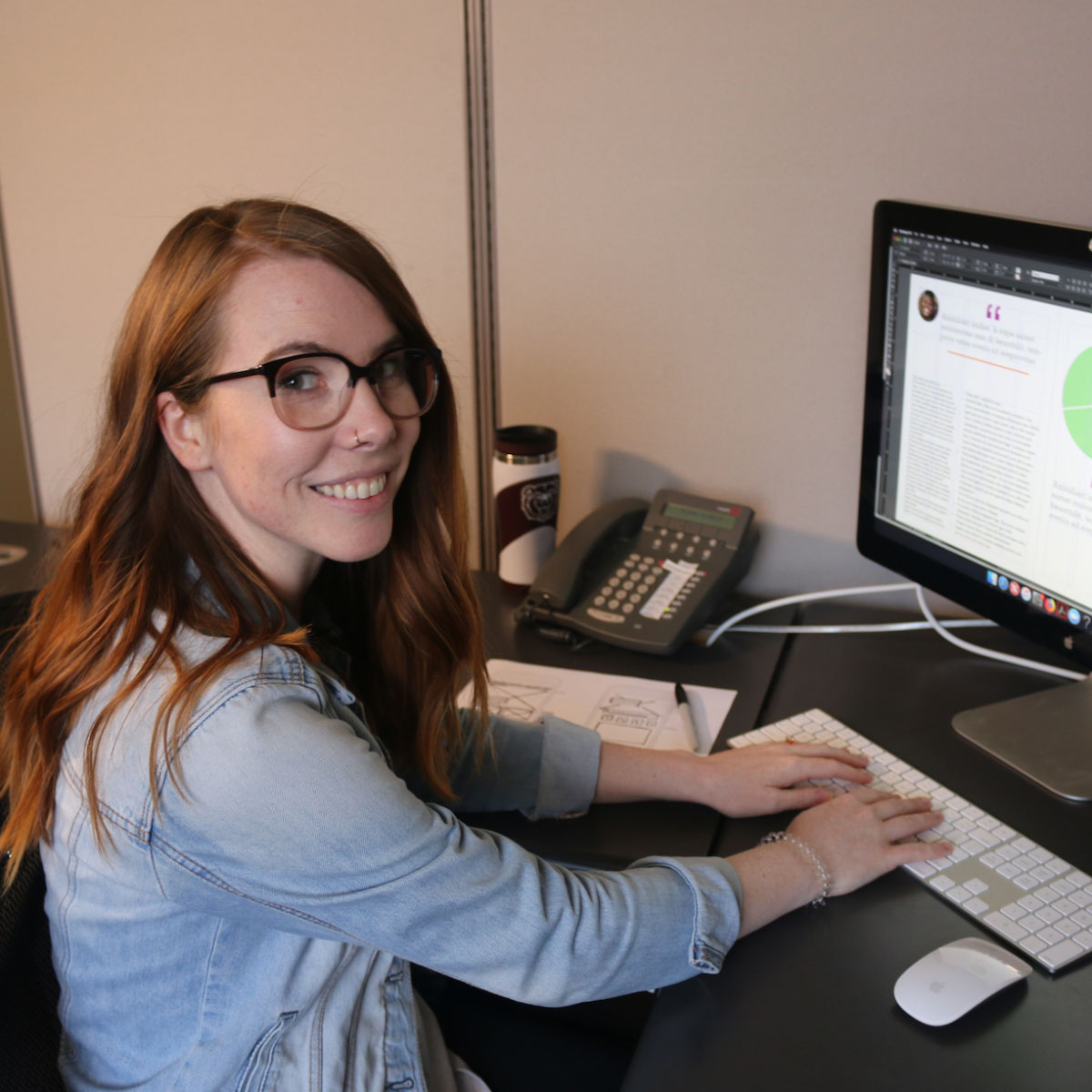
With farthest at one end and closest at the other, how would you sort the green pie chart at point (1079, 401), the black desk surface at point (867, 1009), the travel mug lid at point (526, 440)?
the travel mug lid at point (526, 440)
the green pie chart at point (1079, 401)
the black desk surface at point (867, 1009)

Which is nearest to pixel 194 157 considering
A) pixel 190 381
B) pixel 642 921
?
pixel 190 381

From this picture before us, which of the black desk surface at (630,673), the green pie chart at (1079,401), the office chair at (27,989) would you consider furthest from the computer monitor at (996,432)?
the office chair at (27,989)

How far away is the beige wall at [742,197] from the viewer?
1.21 meters

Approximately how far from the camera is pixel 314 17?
4.82 feet

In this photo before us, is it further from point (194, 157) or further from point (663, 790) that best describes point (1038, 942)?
point (194, 157)

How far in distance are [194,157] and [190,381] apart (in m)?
0.90

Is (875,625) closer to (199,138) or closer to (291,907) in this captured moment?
(291,907)

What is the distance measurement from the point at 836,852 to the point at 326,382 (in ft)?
1.82

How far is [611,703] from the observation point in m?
1.23

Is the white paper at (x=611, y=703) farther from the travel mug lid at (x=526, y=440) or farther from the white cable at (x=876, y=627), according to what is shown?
the travel mug lid at (x=526, y=440)

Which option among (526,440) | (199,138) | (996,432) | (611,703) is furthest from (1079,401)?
(199,138)

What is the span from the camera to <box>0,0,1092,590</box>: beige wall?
123 centimetres

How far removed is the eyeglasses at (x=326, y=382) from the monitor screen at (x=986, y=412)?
1.62 feet

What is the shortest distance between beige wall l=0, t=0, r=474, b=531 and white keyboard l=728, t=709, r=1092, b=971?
842 millimetres
